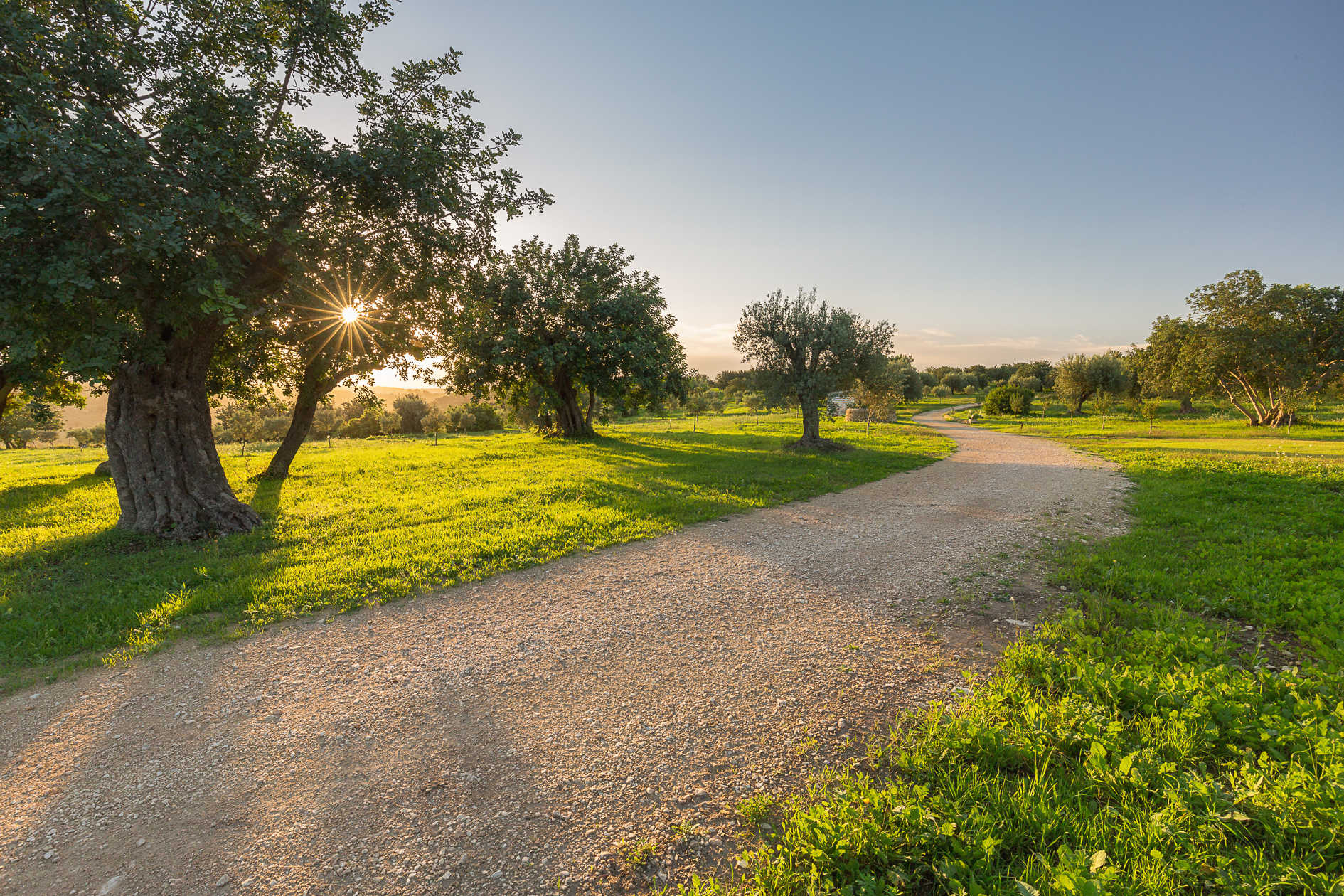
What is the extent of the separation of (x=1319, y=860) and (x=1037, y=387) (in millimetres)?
96526

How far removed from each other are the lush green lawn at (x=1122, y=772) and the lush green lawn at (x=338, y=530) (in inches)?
276

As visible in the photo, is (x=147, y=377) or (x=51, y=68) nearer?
(x=51, y=68)

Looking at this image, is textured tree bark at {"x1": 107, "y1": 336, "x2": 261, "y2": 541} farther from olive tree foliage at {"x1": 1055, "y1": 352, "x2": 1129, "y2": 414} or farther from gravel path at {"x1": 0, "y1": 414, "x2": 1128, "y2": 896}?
olive tree foliage at {"x1": 1055, "y1": 352, "x2": 1129, "y2": 414}

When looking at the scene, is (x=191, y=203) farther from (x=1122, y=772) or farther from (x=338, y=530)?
(x=1122, y=772)

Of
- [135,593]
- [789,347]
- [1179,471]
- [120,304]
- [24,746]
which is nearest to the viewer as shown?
[24,746]

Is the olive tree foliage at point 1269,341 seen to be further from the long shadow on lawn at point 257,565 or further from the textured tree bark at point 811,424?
the long shadow on lawn at point 257,565

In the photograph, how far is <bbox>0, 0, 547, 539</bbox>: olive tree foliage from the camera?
8.12 meters

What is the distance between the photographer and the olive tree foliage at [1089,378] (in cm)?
5497

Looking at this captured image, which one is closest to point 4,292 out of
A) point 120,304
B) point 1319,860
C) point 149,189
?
point 120,304

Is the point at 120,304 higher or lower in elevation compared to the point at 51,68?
lower

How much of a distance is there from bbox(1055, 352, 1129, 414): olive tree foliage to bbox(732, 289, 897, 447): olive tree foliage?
161 feet

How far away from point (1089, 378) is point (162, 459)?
74.6 meters

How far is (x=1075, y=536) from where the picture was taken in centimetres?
988

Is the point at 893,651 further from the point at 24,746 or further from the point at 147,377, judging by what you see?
the point at 147,377
